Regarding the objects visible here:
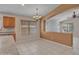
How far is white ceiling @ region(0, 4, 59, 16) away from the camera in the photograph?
1623 millimetres

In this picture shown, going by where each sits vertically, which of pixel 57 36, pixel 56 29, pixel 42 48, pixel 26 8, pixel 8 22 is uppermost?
pixel 26 8

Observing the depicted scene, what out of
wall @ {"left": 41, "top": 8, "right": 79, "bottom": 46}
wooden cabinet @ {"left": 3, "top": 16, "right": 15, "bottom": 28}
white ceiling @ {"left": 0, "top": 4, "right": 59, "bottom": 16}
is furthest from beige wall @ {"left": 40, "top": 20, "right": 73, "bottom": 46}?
wooden cabinet @ {"left": 3, "top": 16, "right": 15, "bottom": 28}

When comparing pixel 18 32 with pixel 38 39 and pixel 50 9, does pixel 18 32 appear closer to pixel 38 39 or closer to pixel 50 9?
pixel 38 39

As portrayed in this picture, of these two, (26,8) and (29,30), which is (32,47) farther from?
(26,8)

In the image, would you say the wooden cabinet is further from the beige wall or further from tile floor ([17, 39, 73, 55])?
the beige wall

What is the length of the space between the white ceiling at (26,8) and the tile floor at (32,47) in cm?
42

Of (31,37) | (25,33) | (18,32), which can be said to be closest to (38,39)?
(31,37)

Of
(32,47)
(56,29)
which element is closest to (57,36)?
(56,29)

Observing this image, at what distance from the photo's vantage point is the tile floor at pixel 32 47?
162cm

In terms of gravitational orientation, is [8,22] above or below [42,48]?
above

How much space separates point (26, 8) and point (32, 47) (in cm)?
63

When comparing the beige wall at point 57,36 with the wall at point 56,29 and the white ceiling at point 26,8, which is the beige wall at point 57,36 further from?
the white ceiling at point 26,8

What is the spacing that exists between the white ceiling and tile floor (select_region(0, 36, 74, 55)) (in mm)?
416

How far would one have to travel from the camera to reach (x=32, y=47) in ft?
5.57
